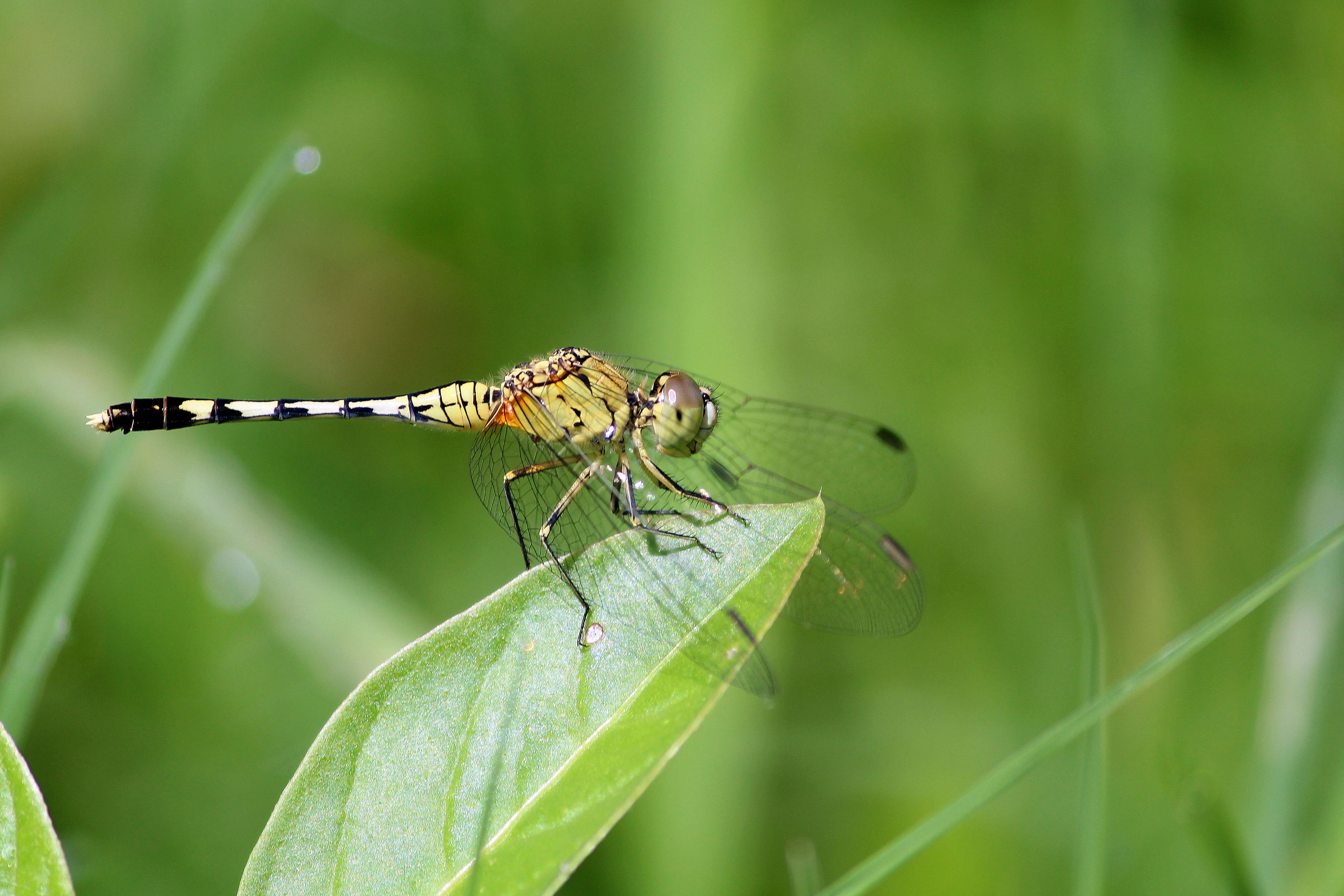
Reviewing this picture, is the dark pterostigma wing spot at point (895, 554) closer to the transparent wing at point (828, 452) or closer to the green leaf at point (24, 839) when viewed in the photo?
the transparent wing at point (828, 452)

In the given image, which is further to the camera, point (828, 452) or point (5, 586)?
point (828, 452)

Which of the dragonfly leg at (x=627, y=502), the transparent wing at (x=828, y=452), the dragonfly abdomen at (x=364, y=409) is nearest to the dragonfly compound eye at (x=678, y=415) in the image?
the dragonfly leg at (x=627, y=502)

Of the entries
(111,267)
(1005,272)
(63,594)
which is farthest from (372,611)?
(1005,272)

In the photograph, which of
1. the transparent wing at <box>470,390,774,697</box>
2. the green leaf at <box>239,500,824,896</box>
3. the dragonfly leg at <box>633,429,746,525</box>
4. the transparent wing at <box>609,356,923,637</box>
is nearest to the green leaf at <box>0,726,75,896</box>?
the green leaf at <box>239,500,824,896</box>

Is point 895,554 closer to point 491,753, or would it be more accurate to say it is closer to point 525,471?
point 525,471

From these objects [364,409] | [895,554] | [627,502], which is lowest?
[895,554]

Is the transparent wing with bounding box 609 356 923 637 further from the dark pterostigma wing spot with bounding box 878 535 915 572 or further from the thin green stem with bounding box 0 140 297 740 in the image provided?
the thin green stem with bounding box 0 140 297 740

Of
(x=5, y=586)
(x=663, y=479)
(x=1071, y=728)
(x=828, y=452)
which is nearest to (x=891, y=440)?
(x=828, y=452)
